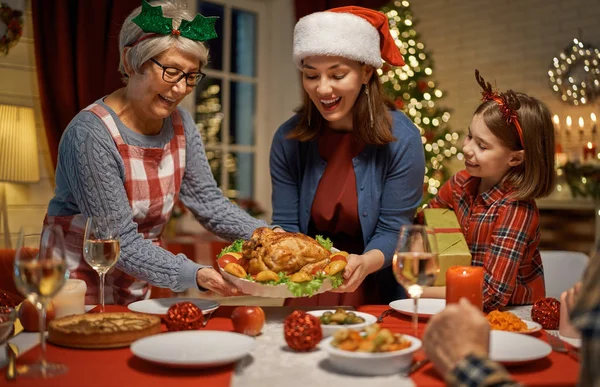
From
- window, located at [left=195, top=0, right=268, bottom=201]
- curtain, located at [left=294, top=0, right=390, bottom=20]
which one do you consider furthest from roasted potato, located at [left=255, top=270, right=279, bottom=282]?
curtain, located at [left=294, top=0, right=390, bottom=20]

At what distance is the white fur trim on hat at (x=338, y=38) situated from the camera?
230 cm

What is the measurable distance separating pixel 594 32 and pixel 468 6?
5.02ft

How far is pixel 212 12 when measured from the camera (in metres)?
6.03

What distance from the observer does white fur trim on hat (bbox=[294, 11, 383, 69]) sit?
2.30m

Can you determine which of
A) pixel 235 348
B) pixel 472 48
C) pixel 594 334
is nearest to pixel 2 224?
pixel 235 348

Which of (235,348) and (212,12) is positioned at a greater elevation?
(212,12)

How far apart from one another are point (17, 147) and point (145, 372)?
308cm

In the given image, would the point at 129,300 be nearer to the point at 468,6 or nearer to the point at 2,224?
the point at 2,224

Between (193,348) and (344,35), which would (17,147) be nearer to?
(344,35)

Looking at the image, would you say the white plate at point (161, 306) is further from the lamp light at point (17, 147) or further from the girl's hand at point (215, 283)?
the lamp light at point (17, 147)

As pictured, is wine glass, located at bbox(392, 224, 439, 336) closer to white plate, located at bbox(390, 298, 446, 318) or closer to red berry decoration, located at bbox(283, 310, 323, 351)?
red berry decoration, located at bbox(283, 310, 323, 351)

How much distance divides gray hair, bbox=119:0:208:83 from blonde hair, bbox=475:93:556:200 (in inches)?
41.3

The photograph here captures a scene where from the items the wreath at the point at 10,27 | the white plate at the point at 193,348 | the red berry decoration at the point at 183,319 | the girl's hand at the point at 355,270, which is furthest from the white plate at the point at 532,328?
the wreath at the point at 10,27

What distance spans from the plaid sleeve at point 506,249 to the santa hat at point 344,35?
744 mm
